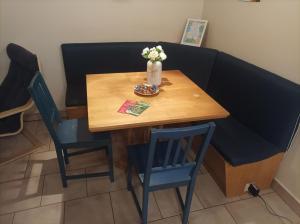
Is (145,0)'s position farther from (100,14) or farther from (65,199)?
(65,199)

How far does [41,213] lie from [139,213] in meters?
0.73

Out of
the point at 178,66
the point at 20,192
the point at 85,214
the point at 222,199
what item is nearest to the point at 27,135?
the point at 20,192

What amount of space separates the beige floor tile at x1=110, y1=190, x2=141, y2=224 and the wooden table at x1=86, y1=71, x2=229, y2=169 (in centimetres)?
31

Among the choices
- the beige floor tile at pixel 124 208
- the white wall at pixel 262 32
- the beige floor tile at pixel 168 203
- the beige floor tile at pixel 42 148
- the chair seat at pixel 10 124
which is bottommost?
the beige floor tile at pixel 42 148

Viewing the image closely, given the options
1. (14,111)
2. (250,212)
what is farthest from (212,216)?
(14,111)

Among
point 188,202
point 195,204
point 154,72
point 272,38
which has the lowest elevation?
point 195,204

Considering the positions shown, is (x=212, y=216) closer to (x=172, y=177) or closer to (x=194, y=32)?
(x=172, y=177)

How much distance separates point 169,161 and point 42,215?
1039 millimetres

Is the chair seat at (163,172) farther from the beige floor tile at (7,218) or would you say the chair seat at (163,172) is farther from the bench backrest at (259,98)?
the beige floor tile at (7,218)

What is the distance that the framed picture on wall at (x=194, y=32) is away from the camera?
9.21 ft

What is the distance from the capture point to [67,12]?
8.11 ft

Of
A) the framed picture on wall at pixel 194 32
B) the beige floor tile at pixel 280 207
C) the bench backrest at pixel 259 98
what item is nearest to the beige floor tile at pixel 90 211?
the beige floor tile at pixel 280 207

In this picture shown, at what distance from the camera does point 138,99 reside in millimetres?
1753

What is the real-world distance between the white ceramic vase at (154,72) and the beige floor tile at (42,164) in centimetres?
119
